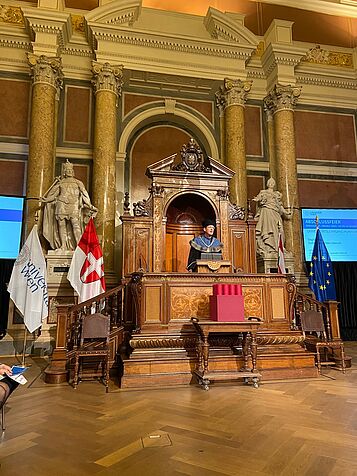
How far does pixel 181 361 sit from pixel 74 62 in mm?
6903

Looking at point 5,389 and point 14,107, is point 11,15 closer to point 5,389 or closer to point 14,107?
point 14,107

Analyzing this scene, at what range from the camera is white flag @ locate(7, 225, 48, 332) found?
5.17m

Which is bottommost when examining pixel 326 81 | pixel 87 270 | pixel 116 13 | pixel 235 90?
pixel 87 270

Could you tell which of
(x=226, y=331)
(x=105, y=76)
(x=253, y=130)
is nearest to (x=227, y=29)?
(x=253, y=130)

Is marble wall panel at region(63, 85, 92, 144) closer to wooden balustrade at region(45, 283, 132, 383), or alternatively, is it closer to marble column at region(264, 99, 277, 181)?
marble column at region(264, 99, 277, 181)

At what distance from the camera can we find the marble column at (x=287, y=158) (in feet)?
26.7

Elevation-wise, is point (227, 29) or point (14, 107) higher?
point (227, 29)

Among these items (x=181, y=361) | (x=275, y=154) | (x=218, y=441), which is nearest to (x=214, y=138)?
(x=275, y=154)

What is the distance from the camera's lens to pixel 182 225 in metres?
7.37

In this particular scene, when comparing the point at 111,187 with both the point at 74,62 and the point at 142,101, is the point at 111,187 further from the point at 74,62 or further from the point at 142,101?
the point at 74,62

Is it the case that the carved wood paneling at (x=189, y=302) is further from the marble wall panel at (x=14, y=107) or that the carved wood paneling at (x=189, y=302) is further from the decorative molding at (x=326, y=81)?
the decorative molding at (x=326, y=81)

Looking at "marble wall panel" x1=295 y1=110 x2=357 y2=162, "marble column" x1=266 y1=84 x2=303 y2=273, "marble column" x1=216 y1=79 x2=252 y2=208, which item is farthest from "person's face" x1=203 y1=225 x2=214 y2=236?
"marble wall panel" x1=295 y1=110 x2=357 y2=162

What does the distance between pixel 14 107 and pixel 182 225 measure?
13.8 ft

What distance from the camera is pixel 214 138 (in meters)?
8.82
